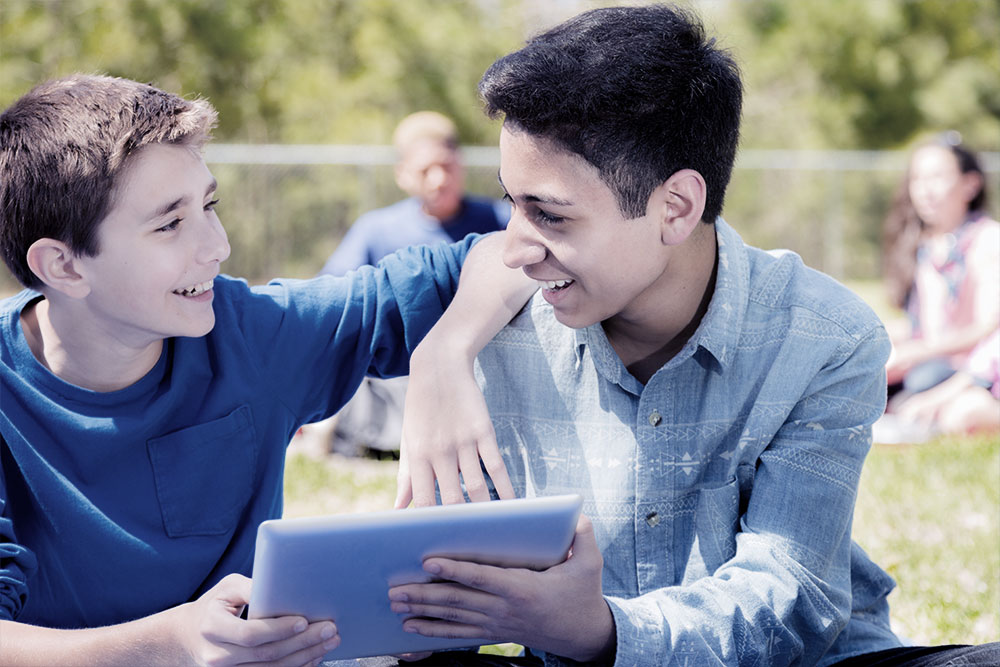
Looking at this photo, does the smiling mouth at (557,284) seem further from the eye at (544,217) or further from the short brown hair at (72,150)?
the short brown hair at (72,150)

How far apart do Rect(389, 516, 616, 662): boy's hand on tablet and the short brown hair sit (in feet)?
3.30

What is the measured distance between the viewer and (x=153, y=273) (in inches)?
85.3

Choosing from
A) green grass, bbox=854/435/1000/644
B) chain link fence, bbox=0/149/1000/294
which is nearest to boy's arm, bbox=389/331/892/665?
green grass, bbox=854/435/1000/644

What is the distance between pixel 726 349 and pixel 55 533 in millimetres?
1341

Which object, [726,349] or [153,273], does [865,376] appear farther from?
[153,273]

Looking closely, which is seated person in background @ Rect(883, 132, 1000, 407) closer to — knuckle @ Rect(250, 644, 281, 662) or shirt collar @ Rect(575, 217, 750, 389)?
shirt collar @ Rect(575, 217, 750, 389)

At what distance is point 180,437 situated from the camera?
2.24 meters

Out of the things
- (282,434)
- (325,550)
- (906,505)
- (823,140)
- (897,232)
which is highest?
(823,140)

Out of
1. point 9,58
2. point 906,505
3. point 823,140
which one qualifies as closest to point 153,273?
point 906,505

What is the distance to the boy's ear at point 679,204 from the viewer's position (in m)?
2.14

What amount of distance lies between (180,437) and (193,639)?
1.95ft

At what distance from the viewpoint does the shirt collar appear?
2115 mm

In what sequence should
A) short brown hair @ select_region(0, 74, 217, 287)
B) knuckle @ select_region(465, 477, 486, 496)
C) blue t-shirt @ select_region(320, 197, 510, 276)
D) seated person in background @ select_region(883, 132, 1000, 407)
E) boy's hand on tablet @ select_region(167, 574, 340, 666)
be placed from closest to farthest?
boy's hand on tablet @ select_region(167, 574, 340, 666)
knuckle @ select_region(465, 477, 486, 496)
short brown hair @ select_region(0, 74, 217, 287)
seated person in background @ select_region(883, 132, 1000, 407)
blue t-shirt @ select_region(320, 197, 510, 276)

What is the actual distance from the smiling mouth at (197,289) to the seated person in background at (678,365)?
46cm
